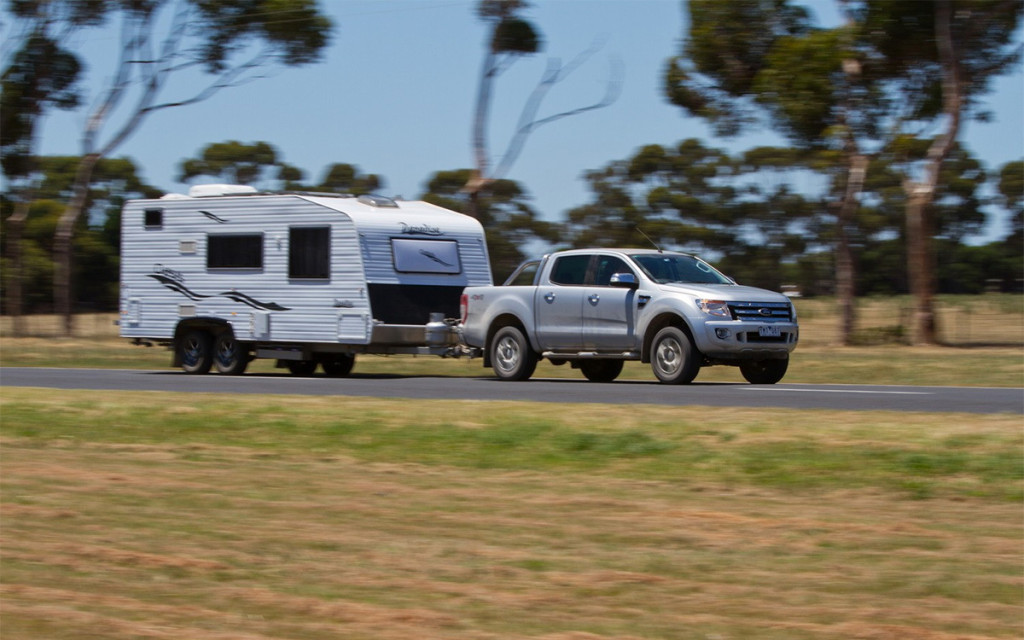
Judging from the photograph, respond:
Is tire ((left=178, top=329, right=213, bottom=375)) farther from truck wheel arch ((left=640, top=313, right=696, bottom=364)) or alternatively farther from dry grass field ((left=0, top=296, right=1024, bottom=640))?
dry grass field ((left=0, top=296, right=1024, bottom=640))

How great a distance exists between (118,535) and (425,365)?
65.9 ft

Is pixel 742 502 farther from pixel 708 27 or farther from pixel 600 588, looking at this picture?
pixel 708 27

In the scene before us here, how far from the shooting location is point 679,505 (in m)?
9.67

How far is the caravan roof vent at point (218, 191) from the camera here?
2471 cm

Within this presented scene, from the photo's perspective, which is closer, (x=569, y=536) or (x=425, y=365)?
(x=569, y=536)

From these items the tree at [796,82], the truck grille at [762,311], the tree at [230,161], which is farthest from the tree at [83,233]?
the truck grille at [762,311]

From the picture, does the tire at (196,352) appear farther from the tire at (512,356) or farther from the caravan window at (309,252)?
the tire at (512,356)

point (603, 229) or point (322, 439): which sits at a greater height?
point (603, 229)

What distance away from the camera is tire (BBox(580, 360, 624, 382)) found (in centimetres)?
2220

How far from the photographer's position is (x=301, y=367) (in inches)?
1018

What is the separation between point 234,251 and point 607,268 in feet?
23.5

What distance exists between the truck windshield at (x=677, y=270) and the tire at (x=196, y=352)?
857 cm

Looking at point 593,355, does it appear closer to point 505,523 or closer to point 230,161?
point 505,523

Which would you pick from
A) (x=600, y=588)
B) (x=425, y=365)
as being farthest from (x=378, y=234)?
(x=600, y=588)
